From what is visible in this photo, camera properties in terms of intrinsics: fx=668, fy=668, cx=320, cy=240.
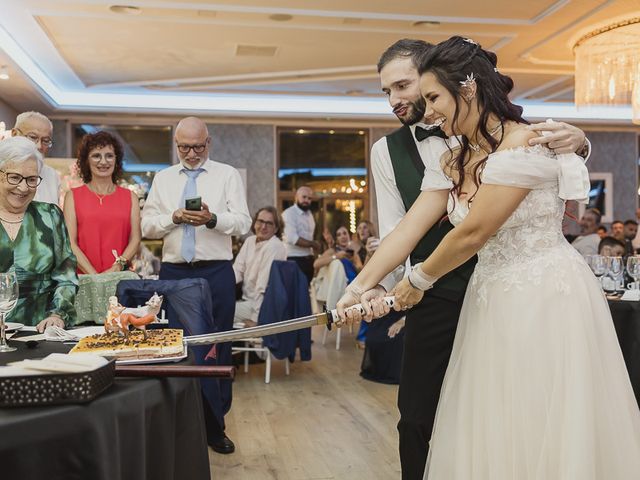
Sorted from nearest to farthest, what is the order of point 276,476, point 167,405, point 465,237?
1. point 167,405
2. point 465,237
3. point 276,476

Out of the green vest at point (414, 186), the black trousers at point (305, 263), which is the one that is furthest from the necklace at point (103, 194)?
the black trousers at point (305, 263)

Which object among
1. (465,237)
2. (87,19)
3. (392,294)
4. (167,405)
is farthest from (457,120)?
(87,19)

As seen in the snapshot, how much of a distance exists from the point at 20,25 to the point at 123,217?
161 inches

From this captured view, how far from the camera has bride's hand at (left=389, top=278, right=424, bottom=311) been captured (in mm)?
1866

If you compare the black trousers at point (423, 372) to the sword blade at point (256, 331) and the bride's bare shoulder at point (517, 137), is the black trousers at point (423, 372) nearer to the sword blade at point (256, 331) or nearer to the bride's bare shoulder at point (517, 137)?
the sword blade at point (256, 331)

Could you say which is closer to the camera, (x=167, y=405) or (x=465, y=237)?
(x=167, y=405)

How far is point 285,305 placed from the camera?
16.6ft

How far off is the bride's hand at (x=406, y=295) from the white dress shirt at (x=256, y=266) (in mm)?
3443

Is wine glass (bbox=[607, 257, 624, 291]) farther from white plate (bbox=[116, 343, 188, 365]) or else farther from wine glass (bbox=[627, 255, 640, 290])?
white plate (bbox=[116, 343, 188, 365])

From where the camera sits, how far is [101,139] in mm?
3674

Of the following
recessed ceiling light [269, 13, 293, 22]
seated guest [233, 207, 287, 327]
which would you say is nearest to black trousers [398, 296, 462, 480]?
seated guest [233, 207, 287, 327]

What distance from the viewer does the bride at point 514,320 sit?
1.57 m

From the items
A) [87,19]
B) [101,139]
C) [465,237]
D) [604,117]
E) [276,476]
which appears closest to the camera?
[465,237]

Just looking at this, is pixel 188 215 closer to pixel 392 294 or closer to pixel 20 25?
pixel 392 294
